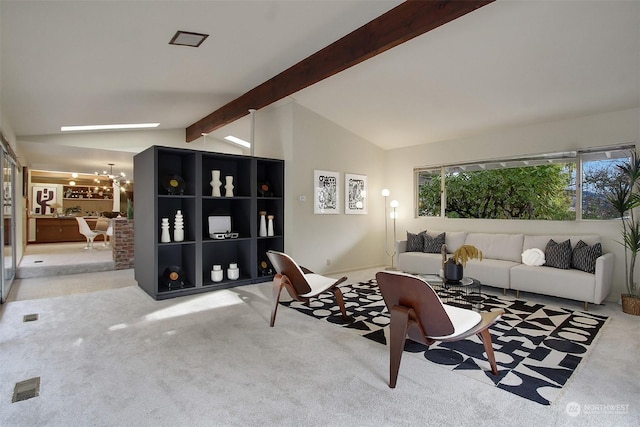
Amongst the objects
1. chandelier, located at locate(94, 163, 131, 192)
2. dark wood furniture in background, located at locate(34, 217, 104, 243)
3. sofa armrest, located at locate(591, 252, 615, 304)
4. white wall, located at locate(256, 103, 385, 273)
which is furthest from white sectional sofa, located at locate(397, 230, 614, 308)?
dark wood furniture in background, located at locate(34, 217, 104, 243)

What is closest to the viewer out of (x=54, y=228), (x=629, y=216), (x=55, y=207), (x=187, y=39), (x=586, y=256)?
(x=187, y=39)

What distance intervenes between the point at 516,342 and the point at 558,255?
2037mm

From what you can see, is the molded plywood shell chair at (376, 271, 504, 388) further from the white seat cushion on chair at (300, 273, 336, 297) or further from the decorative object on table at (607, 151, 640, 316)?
the decorative object on table at (607, 151, 640, 316)

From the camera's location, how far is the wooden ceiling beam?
9.39 feet

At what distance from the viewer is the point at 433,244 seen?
19.3 feet

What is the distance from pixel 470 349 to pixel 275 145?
4434 mm

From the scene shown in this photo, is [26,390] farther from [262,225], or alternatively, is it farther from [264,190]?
[264,190]

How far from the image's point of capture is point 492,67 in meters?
3.81

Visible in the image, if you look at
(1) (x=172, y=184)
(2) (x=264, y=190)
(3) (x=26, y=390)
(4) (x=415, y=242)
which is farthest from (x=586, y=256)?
(3) (x=26, y=390)

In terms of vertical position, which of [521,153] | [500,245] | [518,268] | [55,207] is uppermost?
[521,153]

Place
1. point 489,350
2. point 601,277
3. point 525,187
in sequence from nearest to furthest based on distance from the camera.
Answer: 1. point 489,350
2. point 601,277
3. point 525,187

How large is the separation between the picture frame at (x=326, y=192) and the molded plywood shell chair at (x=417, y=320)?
3552 millimetres

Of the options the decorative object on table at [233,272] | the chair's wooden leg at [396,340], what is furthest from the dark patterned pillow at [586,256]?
the decorative object on table at [233,272]

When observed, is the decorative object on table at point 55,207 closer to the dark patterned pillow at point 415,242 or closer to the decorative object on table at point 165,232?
the decorative object on table at point 165,232
